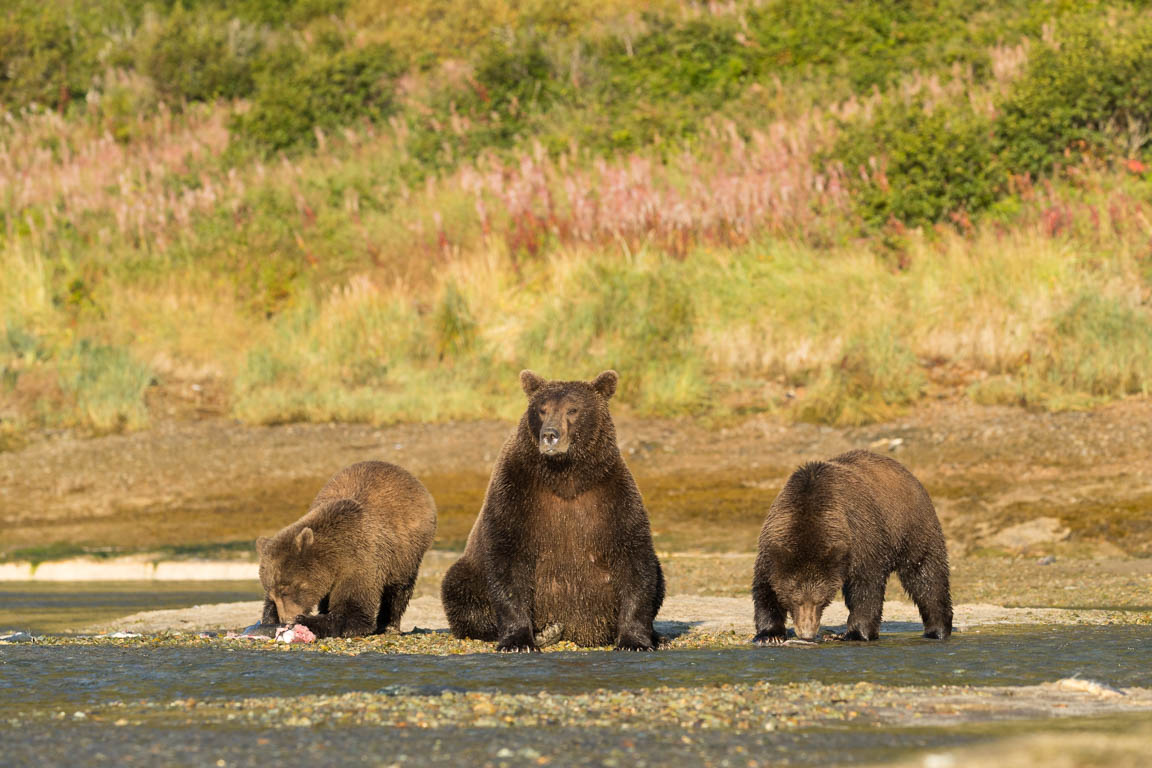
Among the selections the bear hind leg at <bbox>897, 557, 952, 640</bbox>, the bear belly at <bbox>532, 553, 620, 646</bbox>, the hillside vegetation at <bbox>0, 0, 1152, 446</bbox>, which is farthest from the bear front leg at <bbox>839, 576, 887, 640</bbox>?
the hillside vegetation at <bbox>0, 0, 1152, 446</bbox>

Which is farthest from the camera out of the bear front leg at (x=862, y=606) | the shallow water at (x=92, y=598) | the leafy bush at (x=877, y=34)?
the leafy bush at (x=877, y=34)

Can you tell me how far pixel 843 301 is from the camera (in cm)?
1869

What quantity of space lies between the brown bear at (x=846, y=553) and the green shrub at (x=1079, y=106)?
1322 centimetres

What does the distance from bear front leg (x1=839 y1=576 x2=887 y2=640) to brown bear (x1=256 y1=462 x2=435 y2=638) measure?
9.26ft

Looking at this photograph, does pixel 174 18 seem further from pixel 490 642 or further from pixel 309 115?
pixel 490 642

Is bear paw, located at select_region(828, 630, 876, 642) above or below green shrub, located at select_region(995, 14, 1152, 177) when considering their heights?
below

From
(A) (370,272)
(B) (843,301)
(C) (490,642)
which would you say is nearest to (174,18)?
(A) (370,272)

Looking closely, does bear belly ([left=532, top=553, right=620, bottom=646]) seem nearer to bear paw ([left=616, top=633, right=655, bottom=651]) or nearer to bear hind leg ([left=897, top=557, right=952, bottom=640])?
bear paw ([left=616, top=633, right=655, bottom=651])

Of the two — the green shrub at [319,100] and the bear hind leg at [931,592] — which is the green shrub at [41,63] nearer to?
the green shrub at [319,100]

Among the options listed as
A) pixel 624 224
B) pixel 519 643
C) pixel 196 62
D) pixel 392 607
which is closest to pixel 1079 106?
pixel 624 224

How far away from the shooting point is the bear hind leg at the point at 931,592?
8883 mm

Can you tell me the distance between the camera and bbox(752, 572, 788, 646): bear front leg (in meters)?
8.34

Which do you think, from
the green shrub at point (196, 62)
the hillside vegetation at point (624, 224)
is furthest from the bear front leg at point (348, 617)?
the green shrub at point (196, 62)

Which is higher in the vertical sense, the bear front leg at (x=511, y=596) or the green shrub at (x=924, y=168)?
the green shrub at (x=924, y=168)
